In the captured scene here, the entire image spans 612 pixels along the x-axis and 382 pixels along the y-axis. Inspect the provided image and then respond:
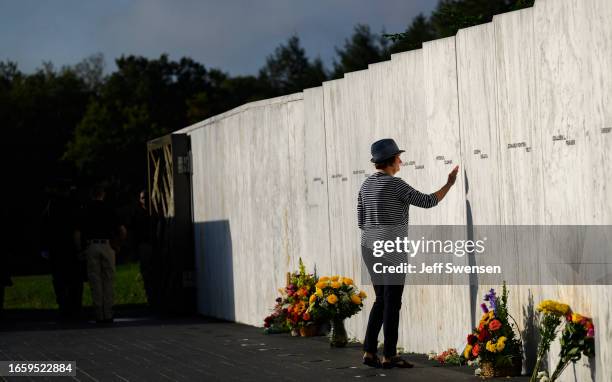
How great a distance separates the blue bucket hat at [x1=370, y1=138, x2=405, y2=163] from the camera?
11.1 m

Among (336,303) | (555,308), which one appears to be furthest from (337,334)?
(555,308)

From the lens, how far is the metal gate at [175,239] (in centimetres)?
1952

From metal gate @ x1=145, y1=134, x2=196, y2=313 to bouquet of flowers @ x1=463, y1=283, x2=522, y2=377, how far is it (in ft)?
32.3

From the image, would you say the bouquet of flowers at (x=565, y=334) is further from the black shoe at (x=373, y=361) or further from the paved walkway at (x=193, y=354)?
the black shoe at (x=373, y=361)

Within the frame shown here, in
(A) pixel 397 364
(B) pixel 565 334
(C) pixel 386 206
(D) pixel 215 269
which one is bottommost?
(A) pixel 397 364

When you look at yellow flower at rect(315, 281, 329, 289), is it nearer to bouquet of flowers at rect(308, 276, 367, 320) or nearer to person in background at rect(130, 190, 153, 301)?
bouquet of flowers at rect(308, 276, 367, 320)

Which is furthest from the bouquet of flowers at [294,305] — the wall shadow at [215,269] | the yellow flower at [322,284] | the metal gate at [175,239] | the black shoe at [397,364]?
the metal gate at [175,239]

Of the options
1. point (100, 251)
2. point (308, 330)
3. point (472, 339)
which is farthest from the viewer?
point (100, 251)

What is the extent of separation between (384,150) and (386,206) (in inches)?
19.2

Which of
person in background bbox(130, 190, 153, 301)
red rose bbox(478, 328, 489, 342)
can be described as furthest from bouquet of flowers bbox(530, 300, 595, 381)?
person in background bbox(130, 190, 153, 301)

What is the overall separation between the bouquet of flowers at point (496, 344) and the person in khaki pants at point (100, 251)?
8942 mm

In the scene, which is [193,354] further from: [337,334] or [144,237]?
[144,237]

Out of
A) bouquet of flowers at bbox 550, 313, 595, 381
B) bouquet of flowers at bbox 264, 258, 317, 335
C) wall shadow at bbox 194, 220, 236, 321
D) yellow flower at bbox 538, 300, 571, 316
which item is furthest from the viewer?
wall shadow at bbox 194, 220, 236, 321

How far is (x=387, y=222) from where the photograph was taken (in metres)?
11.1
